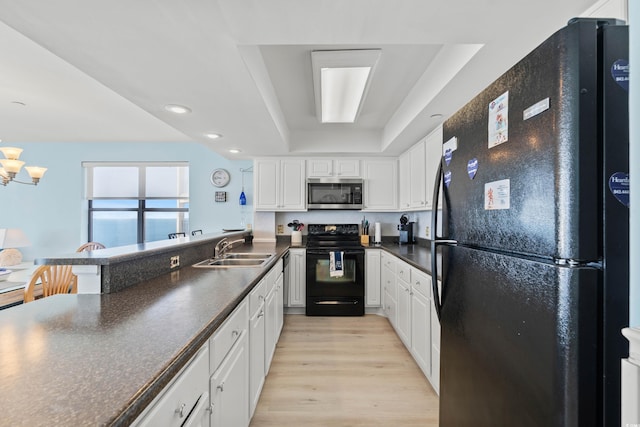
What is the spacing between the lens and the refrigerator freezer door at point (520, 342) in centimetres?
63

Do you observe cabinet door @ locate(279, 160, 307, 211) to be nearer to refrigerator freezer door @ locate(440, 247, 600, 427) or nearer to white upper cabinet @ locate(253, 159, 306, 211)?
white upper cabinet @ locate(253, 159, 306, 211)

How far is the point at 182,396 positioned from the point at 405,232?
3.28 m

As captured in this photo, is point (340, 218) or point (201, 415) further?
point (340, 218)

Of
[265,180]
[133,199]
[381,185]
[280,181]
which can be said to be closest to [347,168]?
[381,185]

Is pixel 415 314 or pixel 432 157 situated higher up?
pixel 432 157

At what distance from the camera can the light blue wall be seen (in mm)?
4848

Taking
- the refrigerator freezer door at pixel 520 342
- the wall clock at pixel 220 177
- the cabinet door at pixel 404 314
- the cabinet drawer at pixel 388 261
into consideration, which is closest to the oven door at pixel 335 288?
the cabinet drawer at pixel 388 261

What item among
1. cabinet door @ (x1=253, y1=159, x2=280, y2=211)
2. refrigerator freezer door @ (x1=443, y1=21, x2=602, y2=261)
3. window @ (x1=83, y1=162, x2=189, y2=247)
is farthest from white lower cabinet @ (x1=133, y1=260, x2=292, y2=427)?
window @ (x1=83, y1=162, x2=189, y2=247)

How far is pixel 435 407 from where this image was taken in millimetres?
1829

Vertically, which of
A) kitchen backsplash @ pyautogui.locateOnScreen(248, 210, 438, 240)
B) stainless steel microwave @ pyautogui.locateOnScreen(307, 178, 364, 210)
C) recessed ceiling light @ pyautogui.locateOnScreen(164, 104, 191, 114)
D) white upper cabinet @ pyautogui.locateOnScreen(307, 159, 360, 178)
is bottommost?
kitchen backsplash @ pyautogui.locateOnScreen(248, 210, 438, 240)

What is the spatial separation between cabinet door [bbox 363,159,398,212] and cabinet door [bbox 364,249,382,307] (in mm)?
757

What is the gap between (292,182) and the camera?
3861 millimetres

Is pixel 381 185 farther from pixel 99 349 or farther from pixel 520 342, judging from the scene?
pixel 99 349

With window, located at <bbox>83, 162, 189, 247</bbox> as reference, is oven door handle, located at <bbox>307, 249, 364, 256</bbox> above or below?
below
